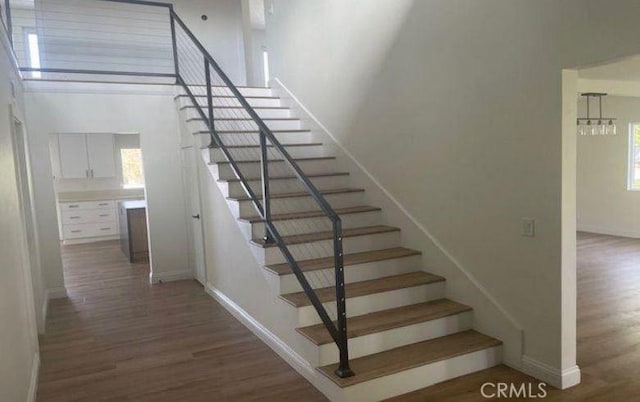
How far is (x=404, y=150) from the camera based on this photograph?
165 inches

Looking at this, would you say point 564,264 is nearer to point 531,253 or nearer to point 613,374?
point 531,253

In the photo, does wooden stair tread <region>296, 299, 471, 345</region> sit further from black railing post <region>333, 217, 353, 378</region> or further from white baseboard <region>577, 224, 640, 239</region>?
white baseboard <region>577, 224, 640, 239</region>

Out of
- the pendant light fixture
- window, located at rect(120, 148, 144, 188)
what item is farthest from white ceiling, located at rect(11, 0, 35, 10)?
the pendant light fixture

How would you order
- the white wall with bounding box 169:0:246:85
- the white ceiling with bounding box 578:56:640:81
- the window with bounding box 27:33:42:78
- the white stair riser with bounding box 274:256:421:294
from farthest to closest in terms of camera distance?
the white wall with bounding box 169:0:246:85 < the window with bounding box 27:33:42:78 < the white ceiling with bounding box 578:56:640:81 < the white stair riser with bounding box 274:256:421:294

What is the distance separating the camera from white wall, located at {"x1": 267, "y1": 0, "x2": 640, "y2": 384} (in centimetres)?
284

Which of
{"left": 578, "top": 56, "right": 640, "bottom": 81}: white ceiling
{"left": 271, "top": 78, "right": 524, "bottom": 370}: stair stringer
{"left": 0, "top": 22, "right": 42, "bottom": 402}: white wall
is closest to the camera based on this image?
{"left": 0, "top": 22, "right": 42, "bottom": 402}: white wall

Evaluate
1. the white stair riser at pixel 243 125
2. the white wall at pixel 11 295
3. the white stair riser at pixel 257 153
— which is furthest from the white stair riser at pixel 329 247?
the white stair riser at pixel 243 125

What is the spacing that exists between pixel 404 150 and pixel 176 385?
261 cm

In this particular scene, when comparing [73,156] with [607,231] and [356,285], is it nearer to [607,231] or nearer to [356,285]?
[356,285]

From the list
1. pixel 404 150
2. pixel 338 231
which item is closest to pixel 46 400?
pixel 338 231

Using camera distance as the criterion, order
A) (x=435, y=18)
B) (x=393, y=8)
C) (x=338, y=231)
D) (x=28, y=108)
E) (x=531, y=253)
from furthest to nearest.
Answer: (x=28, y=108)
(x=393, y=8)
(x=435, y=18)
(x=531, y=253)
(x=338, y=231)

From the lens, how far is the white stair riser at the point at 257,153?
4695 mm

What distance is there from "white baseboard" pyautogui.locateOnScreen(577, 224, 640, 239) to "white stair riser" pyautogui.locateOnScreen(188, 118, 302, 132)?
5.94 m

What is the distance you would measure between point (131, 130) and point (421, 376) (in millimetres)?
4366
